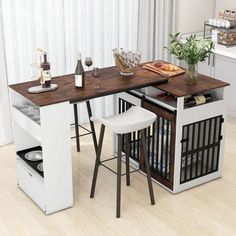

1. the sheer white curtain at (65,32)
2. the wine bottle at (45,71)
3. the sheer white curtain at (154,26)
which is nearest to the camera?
the wine bottle at (45,71)

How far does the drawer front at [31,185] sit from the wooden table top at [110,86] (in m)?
0.67

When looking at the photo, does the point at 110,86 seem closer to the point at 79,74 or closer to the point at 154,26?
the point at 79,74

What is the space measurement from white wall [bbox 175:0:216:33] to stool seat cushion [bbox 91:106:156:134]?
242 cm

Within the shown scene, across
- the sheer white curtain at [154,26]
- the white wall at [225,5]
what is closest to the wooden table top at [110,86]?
the sheer white curtain at [154,26]

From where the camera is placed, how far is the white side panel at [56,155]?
3.82 meters

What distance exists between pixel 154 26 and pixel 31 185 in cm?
268

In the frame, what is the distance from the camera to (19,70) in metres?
5.22

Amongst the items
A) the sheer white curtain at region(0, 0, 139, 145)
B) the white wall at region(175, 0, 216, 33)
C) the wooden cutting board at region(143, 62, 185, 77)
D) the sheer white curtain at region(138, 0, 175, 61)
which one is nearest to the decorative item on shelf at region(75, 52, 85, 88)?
the wooden cutting board at region(143, 62, 185, 77)

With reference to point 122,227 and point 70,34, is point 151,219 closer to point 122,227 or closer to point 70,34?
point 122,227

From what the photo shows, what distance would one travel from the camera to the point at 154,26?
602 centimetres

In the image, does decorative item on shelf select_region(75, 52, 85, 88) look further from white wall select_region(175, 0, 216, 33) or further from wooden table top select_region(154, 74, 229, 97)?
white wall select_region(175, 0, 216, 33)

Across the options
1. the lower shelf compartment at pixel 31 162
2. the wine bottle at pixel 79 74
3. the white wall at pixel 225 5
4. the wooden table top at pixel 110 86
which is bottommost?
the lower shelf compartment at pixel 31 162

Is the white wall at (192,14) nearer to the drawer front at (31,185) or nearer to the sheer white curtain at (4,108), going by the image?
the sheer white curtain at (4,108)

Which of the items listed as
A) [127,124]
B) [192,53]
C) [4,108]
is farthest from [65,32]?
[127,124]
